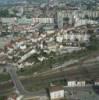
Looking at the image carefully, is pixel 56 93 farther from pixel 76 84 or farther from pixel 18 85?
pixel 18 85

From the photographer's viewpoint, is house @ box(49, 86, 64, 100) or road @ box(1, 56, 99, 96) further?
road @ box(1, 56, 99, 96)

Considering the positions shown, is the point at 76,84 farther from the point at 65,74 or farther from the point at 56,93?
the point at 65,74

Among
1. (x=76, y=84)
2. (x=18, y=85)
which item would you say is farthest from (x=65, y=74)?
(x=18, y=85)

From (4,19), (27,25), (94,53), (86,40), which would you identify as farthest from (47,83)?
(4,19)

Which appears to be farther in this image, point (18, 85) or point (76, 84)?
point (18, 85)

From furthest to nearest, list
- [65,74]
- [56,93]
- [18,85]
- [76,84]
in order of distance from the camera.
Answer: [65,74], [18,85], [76,84], [56,93]

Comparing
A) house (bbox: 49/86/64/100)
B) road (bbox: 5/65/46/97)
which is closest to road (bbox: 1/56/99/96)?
road (bbox: 5/65/46/97)

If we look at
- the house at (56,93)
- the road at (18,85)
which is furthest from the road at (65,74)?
the house at (56,93)

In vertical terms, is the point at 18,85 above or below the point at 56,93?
below

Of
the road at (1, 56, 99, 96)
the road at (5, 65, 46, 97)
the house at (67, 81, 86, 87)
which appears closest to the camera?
the road at (5, 65, 46, 97)

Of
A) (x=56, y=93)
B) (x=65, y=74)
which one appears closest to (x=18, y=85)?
(x=56, y=93)

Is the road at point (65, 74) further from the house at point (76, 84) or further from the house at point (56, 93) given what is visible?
the house at point (56, 93)

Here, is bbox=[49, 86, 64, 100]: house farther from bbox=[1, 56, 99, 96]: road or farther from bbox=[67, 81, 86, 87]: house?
bbox=[1, 56, 99, 96]: road

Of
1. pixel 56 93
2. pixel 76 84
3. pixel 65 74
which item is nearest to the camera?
pixel 56 93
